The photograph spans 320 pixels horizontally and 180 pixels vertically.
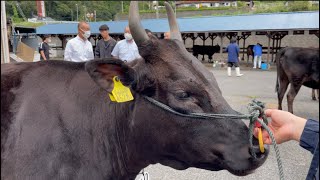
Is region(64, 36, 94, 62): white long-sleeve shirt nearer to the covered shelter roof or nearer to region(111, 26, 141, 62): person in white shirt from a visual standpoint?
region(111, 26, 141, 62): person in white shirt

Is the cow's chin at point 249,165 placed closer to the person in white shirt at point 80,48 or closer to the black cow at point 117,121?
the black cow at point 117,121

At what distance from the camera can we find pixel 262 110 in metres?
2.00

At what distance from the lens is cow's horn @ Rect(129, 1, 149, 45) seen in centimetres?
210

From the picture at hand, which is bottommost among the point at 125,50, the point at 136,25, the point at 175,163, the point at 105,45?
the point at 175,163

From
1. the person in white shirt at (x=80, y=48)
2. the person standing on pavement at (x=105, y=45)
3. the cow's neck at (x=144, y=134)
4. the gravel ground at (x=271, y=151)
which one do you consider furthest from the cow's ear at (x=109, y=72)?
the person standing on pavement at (x=105, y=45)

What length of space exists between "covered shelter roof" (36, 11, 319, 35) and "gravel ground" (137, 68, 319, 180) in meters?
5.61

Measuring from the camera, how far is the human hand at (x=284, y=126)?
1.78 m

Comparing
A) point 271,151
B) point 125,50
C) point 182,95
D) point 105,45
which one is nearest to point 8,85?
point 182,95

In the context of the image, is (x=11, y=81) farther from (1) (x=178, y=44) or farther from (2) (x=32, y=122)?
(1) (x=178, y=44)

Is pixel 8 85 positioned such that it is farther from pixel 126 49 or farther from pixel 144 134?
pixel 126 49

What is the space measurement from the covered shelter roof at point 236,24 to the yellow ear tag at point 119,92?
18.3 metres

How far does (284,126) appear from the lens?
1.88 m

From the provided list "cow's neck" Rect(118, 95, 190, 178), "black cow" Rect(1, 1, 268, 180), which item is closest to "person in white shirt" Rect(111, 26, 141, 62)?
"black cow" Rect(1, 1, 268, 180)

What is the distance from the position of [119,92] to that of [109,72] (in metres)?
0.15
